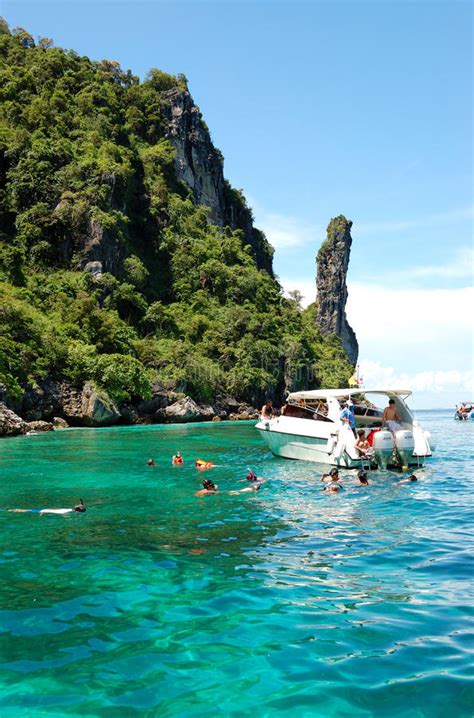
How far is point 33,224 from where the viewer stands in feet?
217

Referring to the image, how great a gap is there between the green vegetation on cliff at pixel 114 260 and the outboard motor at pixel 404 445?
97.0 feet

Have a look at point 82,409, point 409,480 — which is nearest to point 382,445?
point 409,480

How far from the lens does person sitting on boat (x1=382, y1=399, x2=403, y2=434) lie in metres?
19.7

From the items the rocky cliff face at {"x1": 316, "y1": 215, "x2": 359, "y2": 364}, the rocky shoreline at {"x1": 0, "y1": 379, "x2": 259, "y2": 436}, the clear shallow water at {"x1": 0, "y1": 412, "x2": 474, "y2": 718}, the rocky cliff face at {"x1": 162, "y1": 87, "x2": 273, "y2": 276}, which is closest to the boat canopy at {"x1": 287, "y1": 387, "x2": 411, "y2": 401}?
the clear shallow water at {"x1": 0, "y1": 412, "x2": 474, "y2": 718}

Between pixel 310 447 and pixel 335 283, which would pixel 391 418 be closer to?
pixel 310 447

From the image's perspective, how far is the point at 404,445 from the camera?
1858cm

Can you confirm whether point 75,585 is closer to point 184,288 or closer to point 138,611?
point 138,611

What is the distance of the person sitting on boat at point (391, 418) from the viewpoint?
64.7ft

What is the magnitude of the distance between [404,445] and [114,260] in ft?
185

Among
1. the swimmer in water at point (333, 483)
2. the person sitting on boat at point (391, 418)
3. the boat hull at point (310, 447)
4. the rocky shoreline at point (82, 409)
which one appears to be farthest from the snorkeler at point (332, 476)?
the rocky shoreline at point (82, 409)

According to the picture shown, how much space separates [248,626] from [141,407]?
4810 centimetres

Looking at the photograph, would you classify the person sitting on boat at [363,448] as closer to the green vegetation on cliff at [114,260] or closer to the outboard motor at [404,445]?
the outboard motor at [404,445]

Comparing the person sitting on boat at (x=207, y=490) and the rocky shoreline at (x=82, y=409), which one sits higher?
the rocky shoreline at (x=82, y=409)

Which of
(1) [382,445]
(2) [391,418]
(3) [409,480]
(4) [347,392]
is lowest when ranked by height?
(3) [409,480]
